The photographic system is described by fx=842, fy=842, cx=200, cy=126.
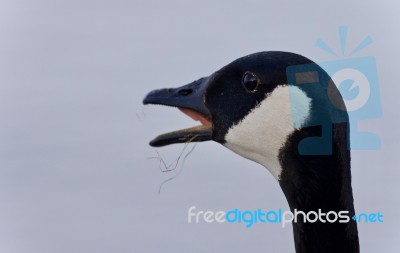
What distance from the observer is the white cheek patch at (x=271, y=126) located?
4.33 m

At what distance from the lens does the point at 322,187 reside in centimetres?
434

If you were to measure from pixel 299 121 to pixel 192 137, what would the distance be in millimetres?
620

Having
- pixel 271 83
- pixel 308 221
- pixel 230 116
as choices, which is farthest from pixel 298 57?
pixel 308 221

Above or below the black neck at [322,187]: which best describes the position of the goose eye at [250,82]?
above

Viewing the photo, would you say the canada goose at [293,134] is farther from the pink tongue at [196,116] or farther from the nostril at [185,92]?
the nostril at [185,92]

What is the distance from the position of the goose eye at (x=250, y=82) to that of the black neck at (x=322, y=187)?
0.37 metres

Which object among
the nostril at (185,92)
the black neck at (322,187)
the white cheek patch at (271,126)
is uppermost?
the nostril at (185,92)

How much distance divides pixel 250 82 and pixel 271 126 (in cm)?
28

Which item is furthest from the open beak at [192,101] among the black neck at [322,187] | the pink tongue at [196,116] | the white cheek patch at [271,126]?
the black neck at [322,187]

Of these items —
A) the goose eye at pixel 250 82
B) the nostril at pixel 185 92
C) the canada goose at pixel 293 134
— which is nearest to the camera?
the canada goose at pixel 293 134

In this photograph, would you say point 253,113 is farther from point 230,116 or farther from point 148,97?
point 148,97

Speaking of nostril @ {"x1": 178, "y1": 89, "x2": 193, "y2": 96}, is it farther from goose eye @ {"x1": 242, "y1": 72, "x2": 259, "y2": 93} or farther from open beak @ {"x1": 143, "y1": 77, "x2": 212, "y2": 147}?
goose eye @ {"x1": 242, "y1": 72, "x2": 259, "y2": 93}

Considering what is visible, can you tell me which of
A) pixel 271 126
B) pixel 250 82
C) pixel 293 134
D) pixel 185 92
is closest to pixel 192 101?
pixel 185 92

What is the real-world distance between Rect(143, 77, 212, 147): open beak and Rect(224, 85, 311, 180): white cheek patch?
16 centimetres
